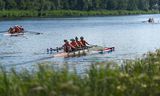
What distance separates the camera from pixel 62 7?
555ft

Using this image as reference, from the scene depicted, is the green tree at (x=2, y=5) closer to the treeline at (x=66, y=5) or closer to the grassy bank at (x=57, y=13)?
the treeline at (x=66, y=5)

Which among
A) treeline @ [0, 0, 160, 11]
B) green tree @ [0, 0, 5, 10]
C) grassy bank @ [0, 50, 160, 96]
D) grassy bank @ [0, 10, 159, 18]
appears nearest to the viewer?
grassy bank @ [0, 50, 160, 96]

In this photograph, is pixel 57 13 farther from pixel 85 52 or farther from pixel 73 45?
pixel 73 45

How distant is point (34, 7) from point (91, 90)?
147 metres

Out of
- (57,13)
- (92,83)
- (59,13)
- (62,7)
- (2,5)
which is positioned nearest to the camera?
(92,83)

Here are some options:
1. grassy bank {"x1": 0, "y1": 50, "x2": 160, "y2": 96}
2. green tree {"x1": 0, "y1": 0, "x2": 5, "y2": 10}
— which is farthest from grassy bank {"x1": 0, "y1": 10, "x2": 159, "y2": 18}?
grassy bank {"x1": 0, "y1": 50, "x2": 160, "y2": 96}

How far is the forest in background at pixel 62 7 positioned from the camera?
489ft

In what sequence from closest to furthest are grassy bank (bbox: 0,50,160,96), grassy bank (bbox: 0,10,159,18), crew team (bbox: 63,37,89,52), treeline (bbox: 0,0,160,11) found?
grassy bank (bbox: 0,50,160,96) < crew team (bbox: 63,37,89,52) < grassy bank (bbox: 0,10,159,18) < treeline (bbox: 0,0,160,11)

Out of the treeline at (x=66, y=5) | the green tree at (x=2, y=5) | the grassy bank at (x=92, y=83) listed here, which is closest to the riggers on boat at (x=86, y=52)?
the grassy bank at (x=92, y=83)

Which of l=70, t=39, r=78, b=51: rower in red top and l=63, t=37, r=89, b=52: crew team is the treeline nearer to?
l=63, t=37, r=89, b=52: crew team

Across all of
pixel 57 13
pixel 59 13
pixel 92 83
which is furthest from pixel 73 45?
pixel 59 13

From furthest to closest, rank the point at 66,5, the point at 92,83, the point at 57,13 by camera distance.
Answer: the point at 66,5 → the point at 57,13 → the point at 92,83

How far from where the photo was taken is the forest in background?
149 m

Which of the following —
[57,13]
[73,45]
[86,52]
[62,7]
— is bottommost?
[57,13]
